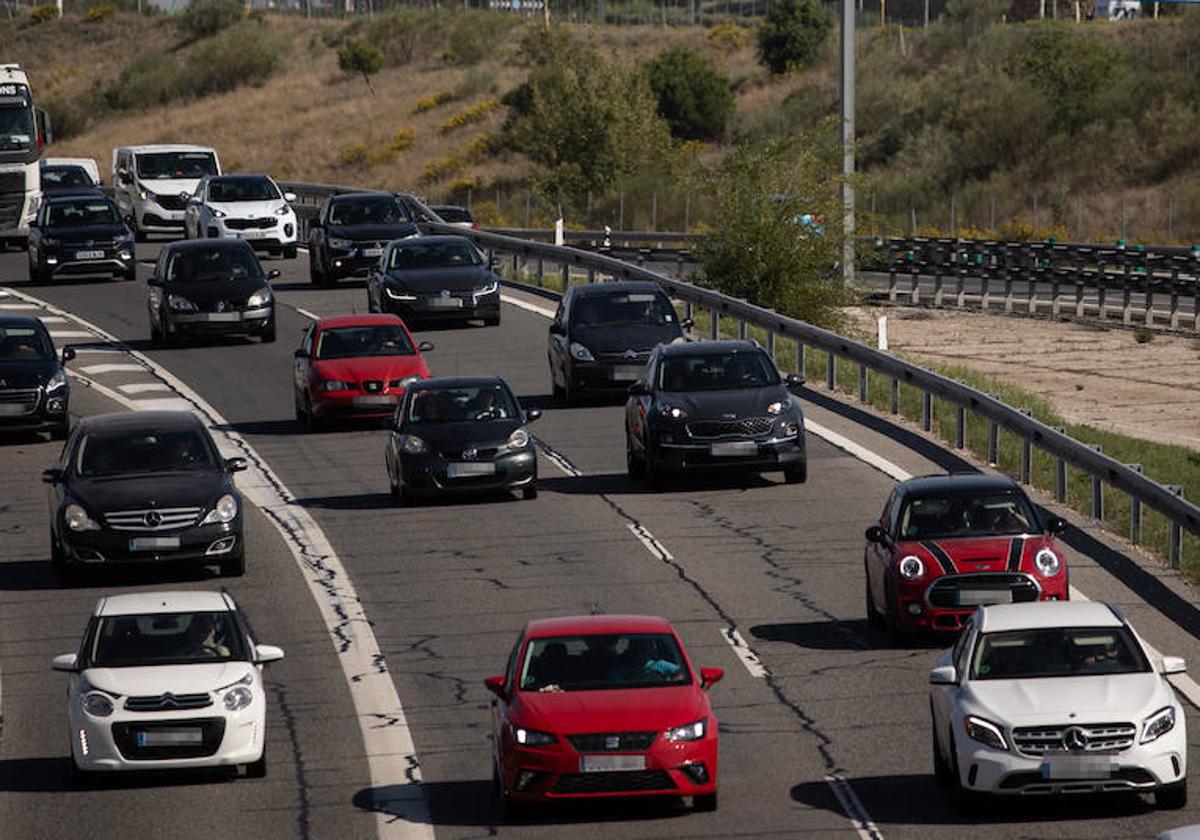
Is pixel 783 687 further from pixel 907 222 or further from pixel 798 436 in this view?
pixel 907 222

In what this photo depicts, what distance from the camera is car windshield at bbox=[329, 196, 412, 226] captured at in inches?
1945

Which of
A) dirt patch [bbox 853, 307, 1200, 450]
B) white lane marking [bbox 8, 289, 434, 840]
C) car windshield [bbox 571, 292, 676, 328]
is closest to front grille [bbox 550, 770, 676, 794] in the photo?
white lane marking [bbox 8, 289, 434, 840]

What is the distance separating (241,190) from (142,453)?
29.3 m

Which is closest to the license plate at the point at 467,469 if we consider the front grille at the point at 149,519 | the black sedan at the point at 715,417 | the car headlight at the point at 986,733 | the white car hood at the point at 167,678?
the black sedan at the point at 715,417

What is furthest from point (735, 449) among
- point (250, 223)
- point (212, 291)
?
point (250, 223)

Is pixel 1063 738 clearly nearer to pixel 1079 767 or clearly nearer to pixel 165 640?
pixel 1079 767

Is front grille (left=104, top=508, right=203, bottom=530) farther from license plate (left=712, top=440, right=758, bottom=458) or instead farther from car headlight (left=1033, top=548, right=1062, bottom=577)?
car headlight (left=1033, top=548, right=1062, bottom=577)

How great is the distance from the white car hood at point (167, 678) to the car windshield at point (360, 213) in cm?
3259

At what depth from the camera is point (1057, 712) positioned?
15.3 metres

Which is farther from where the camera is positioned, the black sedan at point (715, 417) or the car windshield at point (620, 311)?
the car windshield at point (620, 311)

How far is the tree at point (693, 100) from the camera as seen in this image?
100000 millimetres

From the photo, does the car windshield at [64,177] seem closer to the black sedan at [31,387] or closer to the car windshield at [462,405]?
the black sedan at [31,387]

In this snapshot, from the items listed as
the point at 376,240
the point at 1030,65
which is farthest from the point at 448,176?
the point at 376,240

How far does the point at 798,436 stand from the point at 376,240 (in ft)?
73.9
